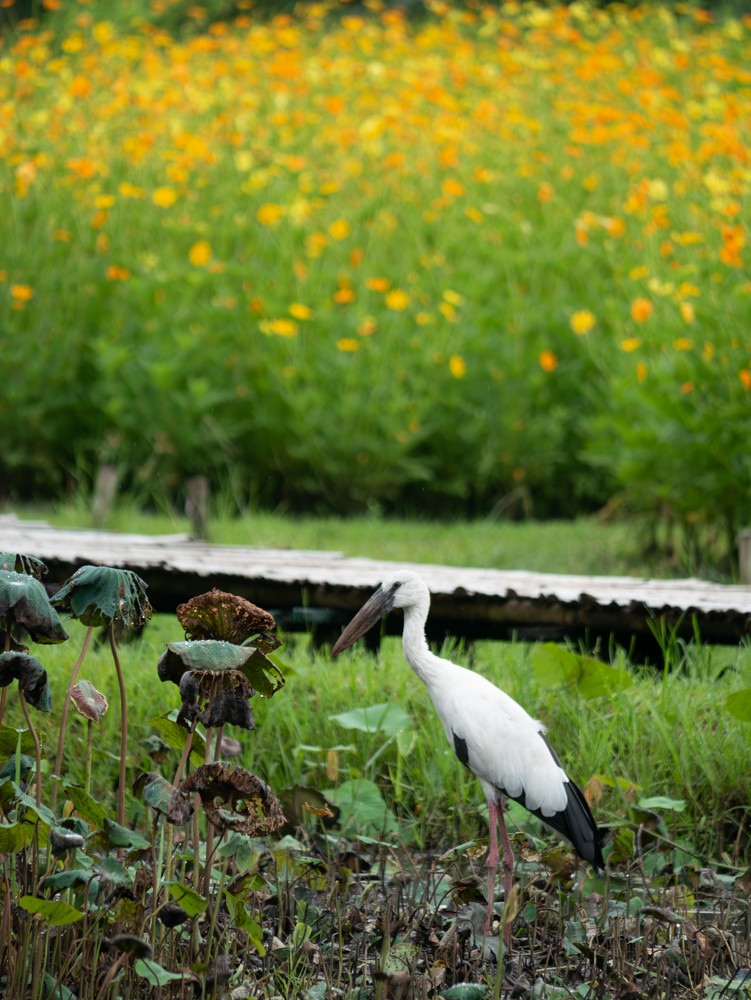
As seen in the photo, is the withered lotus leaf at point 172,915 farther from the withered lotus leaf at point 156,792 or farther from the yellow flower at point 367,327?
the yellow flower at point 367,327

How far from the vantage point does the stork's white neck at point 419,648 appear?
2.31 m

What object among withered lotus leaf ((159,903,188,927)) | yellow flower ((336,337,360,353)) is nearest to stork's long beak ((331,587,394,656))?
withered lotus leaf ((159,903,188,927))

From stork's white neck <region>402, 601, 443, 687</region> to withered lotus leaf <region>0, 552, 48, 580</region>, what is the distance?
0.65m

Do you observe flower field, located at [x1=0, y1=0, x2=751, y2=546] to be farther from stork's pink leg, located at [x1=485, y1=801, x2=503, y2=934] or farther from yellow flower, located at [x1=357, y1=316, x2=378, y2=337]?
stork's pink leg, located at [x1=485, y1=801, x2=503, y2=934]

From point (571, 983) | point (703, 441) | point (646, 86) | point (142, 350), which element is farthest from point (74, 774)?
point (646, 86)

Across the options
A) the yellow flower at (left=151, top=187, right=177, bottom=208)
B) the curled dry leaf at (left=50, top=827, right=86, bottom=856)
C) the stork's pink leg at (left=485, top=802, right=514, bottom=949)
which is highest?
the yellow flower at (left=151, top=187, right=177, bottom=208)

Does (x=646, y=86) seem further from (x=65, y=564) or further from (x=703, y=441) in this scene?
(x=65, y=564)

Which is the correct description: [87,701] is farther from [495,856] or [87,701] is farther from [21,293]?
[21,293]

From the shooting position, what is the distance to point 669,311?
5.18 meters

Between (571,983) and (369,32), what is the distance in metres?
10.8

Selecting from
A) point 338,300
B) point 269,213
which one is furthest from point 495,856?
point 269,213

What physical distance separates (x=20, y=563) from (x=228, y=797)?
0.48 metres

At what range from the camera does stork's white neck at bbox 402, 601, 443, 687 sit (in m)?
2.31

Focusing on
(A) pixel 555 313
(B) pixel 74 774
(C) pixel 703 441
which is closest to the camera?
(B) pixel 74 774
